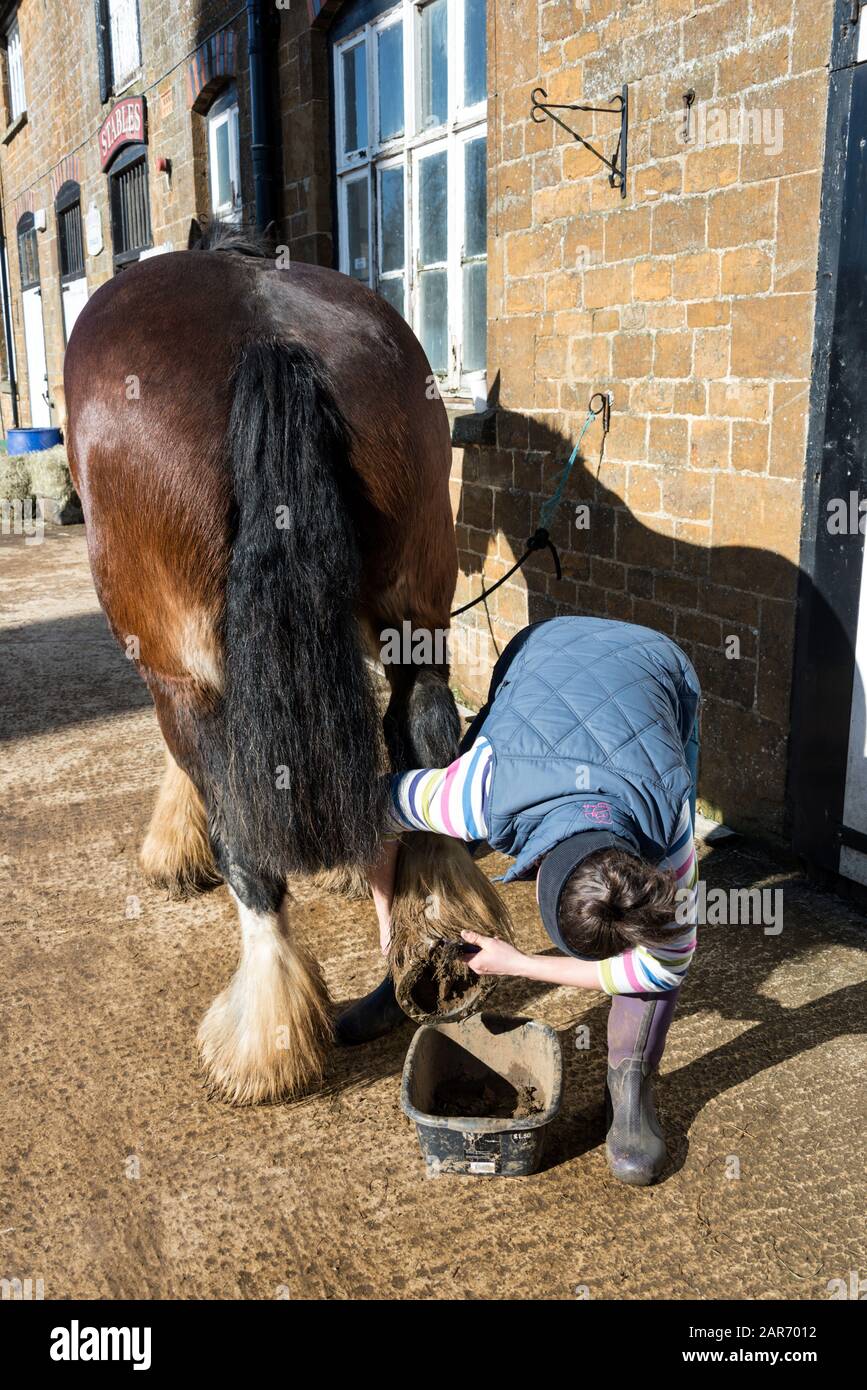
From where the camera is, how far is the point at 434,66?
17.8 feet

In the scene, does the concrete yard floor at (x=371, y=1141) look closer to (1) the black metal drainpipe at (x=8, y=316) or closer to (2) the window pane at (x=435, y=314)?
(2) the window pane at (x=435, y=314)

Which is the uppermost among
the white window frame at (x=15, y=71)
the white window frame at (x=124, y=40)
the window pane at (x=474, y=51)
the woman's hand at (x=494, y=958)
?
the white window frame at (x=15, y=71)

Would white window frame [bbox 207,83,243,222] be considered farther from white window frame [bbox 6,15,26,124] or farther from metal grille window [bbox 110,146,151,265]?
white window frame [bbox 6,15,26,124]

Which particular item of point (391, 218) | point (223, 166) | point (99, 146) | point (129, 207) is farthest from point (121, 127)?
point (391, 218)

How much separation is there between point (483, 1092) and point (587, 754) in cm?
103

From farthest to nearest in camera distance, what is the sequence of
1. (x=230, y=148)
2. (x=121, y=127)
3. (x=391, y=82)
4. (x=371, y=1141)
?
(x=121, y=127), (x=230, y=148), (x=391, y=82), (x=371, y=1141)

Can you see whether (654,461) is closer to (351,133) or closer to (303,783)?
(303,783)

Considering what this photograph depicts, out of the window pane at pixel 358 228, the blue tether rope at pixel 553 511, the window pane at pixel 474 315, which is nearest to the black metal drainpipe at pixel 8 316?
the window pane at pixel 358 228

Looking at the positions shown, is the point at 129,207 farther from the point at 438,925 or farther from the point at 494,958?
the point at 494,958

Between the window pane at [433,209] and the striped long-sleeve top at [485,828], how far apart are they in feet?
13.3

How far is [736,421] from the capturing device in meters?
3.56

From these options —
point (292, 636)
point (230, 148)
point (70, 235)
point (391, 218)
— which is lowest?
point (292, 636)

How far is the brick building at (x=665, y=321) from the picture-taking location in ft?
10.6
